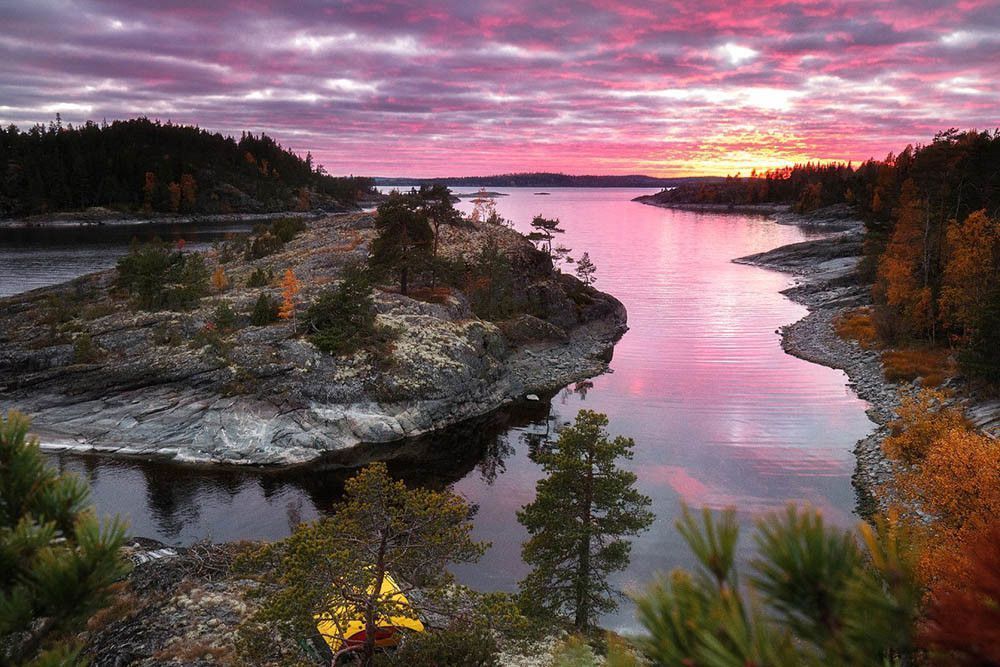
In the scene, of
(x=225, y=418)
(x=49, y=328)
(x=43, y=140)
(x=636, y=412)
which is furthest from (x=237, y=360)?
(x=43, y=140)

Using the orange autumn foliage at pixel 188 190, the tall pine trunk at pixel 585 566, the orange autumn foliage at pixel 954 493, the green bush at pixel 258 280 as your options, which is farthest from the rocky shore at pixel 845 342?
the orange autumn foliage at pixel 188 190

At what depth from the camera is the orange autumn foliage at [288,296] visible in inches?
1896

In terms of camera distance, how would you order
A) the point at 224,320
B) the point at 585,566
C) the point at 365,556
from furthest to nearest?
the point at 224,320
the point at 585,566
the point at 365,556

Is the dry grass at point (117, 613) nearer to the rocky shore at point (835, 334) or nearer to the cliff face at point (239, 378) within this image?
the cliff face at point (239, 378)

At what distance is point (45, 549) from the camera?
5266 mm

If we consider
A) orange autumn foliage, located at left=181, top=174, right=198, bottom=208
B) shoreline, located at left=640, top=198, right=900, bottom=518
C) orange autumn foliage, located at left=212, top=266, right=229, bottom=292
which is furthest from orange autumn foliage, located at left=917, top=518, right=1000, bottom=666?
orange autumn foliage, located at left=181, top=174, right=198, bottom=208

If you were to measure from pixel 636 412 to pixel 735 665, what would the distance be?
44.6 m

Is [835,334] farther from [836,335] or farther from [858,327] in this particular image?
[858,327]

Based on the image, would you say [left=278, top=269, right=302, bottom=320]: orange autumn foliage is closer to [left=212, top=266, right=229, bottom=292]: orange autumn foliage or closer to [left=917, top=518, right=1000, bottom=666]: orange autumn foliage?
[left=212, top=266, right=229, bottom=292]: orange autumn foliage

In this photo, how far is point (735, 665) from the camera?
123 inches

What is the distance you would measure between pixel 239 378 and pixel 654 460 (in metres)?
27.2

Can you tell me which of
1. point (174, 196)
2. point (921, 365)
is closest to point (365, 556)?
point (921, 365)

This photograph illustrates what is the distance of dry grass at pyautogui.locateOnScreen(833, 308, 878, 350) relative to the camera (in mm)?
59784

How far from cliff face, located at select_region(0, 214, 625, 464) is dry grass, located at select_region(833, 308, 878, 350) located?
26490 millimetres
